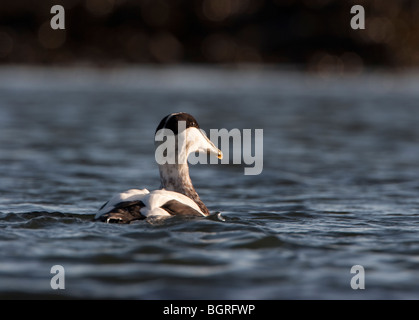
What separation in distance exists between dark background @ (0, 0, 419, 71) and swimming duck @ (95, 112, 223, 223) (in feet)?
71.9

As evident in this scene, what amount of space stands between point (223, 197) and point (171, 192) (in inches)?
123

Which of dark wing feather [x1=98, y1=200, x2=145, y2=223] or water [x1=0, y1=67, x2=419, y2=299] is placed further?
dark wing feather [x1=98, y1=200, x2=145, y2=223]

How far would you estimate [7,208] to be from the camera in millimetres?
9320

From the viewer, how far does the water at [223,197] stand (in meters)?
6.22

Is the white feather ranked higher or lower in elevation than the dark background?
lower

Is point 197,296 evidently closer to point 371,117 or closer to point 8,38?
point 371,117

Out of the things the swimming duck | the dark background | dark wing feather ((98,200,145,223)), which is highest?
the dark background

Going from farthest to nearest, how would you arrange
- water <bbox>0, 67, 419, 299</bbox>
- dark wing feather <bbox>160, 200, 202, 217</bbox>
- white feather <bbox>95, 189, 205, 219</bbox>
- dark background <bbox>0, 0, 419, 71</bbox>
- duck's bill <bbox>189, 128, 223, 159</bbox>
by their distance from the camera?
dark background <bbox>0, 0, 419, 71</bbox> < duck's bill <bbox>189, 128, 223, 159</bbox> < dark wing feather <bbox>160, 200, 202, 217</bbox> < white feather <bbox>95, 189, 205, 219</bbox> < water <bbox>0, 67, 419, 299</bbox>

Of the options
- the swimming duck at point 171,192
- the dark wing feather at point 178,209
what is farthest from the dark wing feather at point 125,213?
the dark wing feather at point 178,209

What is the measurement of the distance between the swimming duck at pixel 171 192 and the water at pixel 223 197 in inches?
5.5

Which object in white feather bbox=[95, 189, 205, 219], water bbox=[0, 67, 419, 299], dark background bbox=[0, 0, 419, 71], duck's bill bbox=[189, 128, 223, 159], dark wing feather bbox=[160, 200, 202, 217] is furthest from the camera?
dark background bbox=[0, 0, 419, 71]

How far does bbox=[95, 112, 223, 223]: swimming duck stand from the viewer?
7352 mm

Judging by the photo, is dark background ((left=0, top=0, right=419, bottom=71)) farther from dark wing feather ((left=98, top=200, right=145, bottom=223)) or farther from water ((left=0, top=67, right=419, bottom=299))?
dark wing feather ((left=98, top=200, right=145, bottom=223))

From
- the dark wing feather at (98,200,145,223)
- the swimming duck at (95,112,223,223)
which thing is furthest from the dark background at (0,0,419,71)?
the dark wing feather at (98,200,145,223)
